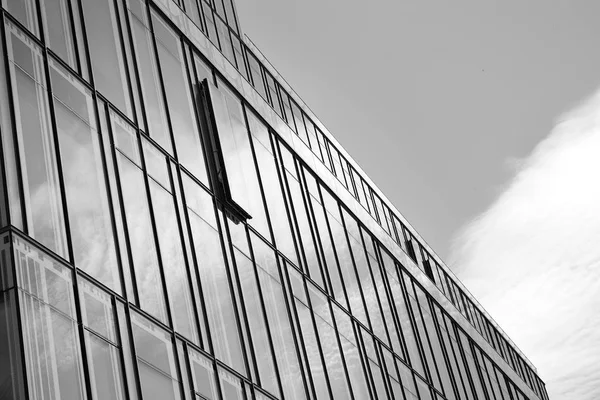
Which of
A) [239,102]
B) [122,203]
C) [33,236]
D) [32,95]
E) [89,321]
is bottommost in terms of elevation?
[89,321]

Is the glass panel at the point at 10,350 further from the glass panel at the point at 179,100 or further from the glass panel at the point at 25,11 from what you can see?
the glass panel at the point at 179,100

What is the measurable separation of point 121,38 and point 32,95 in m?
5.08

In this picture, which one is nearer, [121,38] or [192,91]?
[121,38]

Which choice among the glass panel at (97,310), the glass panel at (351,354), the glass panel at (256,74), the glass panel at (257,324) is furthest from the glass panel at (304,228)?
the glass panel at (97,310)

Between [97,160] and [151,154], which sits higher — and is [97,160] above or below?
below

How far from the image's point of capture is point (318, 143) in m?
32.3

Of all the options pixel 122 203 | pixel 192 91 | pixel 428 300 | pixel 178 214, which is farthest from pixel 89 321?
pixel 428 300

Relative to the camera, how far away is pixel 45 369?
11.2m

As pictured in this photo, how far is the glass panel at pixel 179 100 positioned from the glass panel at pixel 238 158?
91 centimetres

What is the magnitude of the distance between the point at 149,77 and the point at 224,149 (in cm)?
304

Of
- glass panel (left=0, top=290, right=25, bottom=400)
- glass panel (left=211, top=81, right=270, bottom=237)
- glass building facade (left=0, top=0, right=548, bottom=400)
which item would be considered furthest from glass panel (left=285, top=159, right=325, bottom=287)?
glass panel (left=0, top=290, right=25, bottom=400)

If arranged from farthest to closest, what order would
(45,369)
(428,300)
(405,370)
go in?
(428,300) → (405,370) → (45,369)

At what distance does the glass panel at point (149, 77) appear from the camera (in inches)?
720

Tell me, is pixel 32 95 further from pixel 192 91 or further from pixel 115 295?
pixel 192 91
